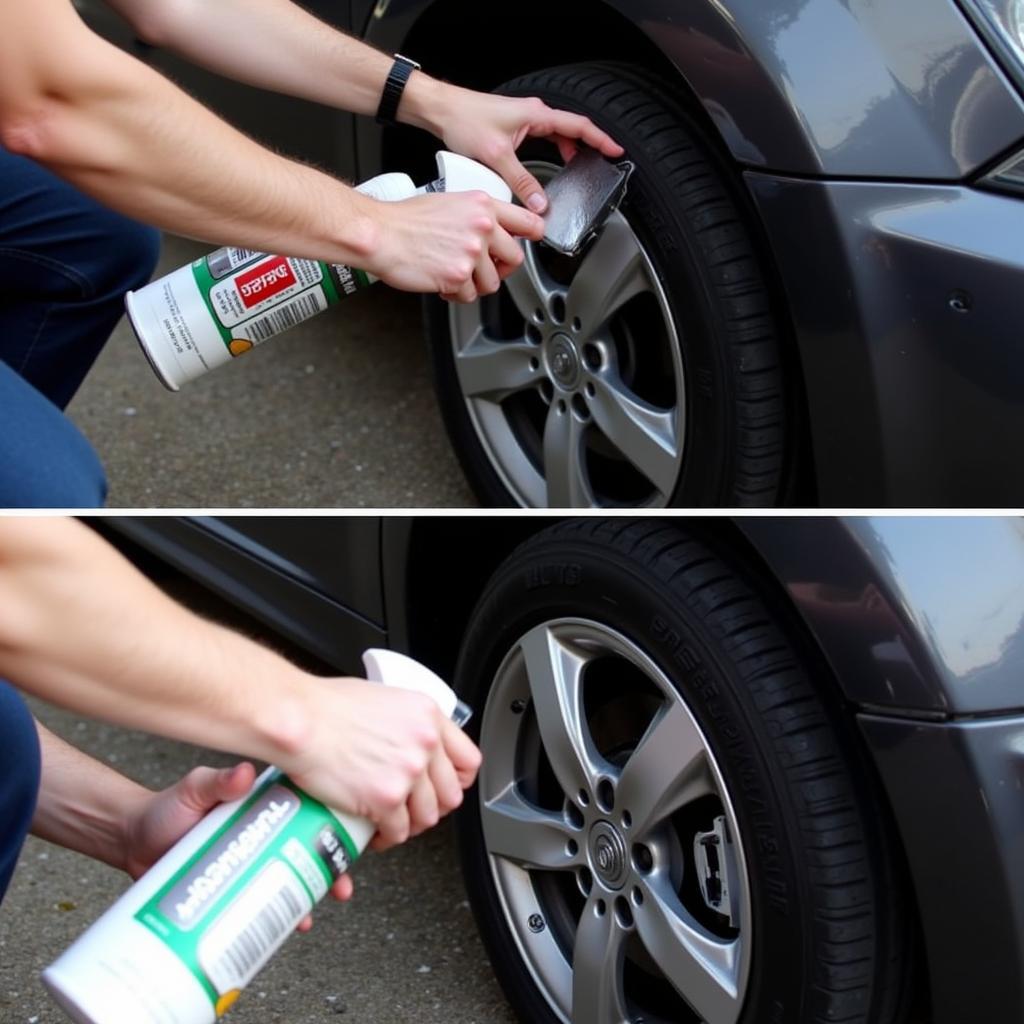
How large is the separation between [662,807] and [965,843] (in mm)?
379

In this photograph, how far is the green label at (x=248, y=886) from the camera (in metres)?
1.42

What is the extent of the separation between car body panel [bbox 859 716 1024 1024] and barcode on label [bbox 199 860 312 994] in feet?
1.94

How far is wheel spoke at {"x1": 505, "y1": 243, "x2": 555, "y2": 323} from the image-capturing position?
2.38 metres

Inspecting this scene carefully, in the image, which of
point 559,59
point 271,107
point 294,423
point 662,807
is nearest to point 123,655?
point 662,807

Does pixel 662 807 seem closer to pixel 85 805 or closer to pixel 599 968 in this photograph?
pixel 599 968

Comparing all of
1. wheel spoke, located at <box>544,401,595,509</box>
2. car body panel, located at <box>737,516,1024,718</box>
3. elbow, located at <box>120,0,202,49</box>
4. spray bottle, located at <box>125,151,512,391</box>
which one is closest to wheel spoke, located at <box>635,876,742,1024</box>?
car body panel, located at <box>737,516,1024,718</box>

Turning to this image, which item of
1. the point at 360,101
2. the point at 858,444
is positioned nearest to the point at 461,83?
the point at 360,101

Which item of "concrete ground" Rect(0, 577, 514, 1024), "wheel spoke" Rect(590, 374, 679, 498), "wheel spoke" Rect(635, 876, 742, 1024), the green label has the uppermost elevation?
"wheel spoke" Rect(590, 374, 679, 498)

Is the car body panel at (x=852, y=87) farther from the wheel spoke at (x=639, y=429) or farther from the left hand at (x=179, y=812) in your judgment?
the left hand at (x=179, y=812)

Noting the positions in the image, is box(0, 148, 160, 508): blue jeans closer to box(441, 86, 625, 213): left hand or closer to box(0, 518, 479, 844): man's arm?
box(441, 86, 625, 213): left hand

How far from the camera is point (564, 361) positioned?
2.40 m

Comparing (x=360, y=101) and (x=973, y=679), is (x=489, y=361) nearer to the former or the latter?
(x=360, y=101)

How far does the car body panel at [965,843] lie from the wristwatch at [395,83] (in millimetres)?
1160

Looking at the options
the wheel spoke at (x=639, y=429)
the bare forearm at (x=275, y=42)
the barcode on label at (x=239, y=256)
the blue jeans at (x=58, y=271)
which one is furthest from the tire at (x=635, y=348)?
the blue jeans at (x=58, y=271)
